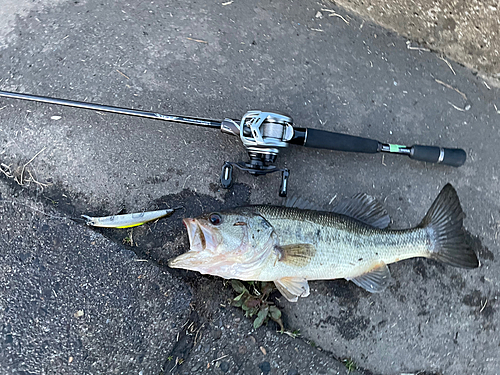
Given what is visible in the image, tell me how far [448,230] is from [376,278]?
716mm

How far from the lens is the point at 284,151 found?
9.77ft

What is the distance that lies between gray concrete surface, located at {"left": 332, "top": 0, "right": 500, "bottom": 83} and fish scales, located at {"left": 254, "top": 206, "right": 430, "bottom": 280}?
1.96 metres

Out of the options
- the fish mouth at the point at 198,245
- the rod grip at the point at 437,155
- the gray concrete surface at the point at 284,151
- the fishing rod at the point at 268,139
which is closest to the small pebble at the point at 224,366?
the gray concrete surface at the point at 284,151

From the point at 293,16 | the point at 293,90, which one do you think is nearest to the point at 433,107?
the point at 293,90

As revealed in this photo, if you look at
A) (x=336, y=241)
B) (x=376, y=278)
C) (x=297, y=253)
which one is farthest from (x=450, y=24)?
(x=297, y=253)

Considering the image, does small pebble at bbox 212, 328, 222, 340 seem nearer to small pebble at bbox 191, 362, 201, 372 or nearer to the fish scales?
small pebble at bbox 191, 362, 201, 372

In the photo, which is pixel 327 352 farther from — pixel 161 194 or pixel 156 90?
pixel 156 90

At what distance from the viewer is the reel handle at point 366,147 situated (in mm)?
2633

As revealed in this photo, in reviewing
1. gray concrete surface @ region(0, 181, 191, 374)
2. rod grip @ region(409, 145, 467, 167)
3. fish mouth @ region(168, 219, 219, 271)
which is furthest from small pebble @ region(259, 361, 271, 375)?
rod grip @ region(409, 145, 467, 167)

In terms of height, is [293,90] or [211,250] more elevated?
[293,90]

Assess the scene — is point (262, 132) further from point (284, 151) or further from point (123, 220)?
point (123, 220)

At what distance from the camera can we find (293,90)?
3.13 m

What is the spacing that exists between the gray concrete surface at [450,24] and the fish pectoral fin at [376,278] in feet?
7.68

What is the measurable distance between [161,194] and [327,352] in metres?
2.04
